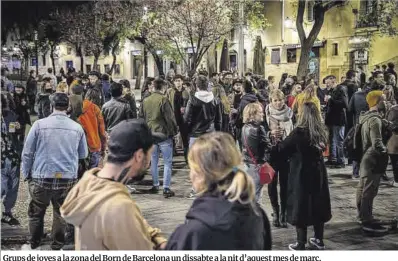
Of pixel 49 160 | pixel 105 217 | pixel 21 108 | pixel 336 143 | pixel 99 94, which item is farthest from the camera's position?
pixel 336 143

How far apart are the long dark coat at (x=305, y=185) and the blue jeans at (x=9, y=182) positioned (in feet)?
10.6

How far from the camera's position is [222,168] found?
2510mm

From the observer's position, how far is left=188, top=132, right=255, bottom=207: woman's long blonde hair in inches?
96.9

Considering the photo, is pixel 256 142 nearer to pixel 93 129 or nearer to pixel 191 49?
pixel 93 129

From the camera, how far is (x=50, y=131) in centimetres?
530

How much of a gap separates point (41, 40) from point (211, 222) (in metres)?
33.4

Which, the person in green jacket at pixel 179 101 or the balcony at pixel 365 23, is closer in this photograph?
the person in green jacket at pixel 179 101

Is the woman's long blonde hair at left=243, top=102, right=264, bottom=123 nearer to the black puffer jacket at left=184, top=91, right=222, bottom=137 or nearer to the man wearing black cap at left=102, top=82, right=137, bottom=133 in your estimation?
the black puffer jacket at left=184, top=91, right=222, bottom=137

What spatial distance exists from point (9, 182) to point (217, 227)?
485 centimetres

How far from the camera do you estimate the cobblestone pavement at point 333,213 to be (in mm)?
6027

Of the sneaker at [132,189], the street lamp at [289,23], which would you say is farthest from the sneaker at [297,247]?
the street lamp at [289,23]

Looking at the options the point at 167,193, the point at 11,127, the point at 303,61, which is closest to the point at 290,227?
the point at 167,193

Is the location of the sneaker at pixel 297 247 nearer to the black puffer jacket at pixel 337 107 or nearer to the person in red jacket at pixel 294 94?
the person in red jacket at pixel 294 94

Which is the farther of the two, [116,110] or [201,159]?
[116,110]
